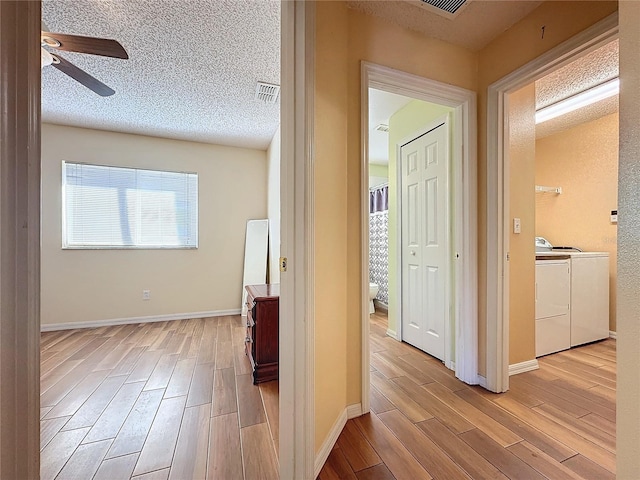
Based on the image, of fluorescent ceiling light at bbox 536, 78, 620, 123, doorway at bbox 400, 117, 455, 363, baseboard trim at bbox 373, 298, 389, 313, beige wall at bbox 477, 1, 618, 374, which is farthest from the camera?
baseboard trim at bbox 373, 298, 389, 313

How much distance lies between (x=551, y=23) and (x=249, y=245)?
12.2 feet

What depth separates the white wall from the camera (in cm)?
346

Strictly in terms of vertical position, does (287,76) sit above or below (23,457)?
above

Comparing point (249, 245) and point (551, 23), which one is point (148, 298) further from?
point (551, 23)

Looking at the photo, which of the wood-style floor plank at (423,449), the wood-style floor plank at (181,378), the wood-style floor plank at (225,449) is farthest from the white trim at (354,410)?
the wood-style floor plank at (181,378)

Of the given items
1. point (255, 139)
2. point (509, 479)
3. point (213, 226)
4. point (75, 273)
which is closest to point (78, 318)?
point (75, 273)

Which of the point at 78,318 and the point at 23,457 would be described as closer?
the point at 23,457

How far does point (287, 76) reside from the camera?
1.15 metres

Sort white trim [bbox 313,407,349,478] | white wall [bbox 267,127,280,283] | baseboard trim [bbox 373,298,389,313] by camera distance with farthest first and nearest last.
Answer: baseboard trim [bbox 373,298,389,313]
white wall [bbox 267,127,280,283]
white trim [bbox 313,407,349,478]

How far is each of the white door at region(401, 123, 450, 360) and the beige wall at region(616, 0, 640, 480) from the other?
1.78m

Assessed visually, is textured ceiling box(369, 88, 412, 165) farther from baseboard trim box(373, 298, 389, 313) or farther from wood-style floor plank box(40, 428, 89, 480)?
wood-style floor plank box(40, 428, 89, 480)

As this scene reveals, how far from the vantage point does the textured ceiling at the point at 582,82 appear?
2133mm

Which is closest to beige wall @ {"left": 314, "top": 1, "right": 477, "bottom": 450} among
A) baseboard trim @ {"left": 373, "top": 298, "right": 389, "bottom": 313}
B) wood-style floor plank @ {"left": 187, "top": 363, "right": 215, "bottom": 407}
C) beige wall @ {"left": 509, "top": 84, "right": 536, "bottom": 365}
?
beige wall @ {"left": 509, "top": 84, "right": 536, "bottom": 365}

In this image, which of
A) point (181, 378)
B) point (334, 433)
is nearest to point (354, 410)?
point (334, 433)
